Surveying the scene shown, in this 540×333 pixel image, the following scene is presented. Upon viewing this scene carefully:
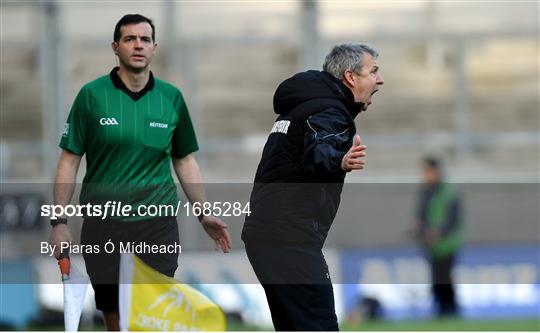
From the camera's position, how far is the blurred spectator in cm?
1309

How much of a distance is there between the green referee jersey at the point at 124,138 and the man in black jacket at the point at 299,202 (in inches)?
25.1

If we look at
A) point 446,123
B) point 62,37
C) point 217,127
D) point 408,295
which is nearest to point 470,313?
point 408,295

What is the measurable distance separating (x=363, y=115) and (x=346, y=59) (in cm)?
1018

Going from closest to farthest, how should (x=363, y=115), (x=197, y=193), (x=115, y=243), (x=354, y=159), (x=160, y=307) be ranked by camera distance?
(x=354, y=159)
(x=160, y=307)
(x=115, y=243)
(x=197, y=193)
(x=363, y=115)

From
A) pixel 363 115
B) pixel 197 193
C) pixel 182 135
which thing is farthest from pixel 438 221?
pixel 182 135

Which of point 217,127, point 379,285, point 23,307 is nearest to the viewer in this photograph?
point 23,307

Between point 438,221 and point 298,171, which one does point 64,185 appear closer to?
point 298,171

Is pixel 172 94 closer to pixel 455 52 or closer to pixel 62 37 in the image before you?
pixel 62 37

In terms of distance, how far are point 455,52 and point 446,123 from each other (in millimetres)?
1239

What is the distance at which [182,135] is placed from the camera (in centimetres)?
577

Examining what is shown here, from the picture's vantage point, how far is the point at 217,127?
50.0ft

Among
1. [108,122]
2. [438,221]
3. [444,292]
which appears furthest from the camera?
[438,221]

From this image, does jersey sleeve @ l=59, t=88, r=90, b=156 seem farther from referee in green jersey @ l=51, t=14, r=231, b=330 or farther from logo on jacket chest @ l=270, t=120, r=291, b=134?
logo on jacket chest @ l=270, t=120, r=291, b=134

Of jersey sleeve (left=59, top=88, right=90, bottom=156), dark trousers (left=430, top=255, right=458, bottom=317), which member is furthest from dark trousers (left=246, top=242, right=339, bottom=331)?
dark trousers (left=430, top=255, right=458, bottom=317)
